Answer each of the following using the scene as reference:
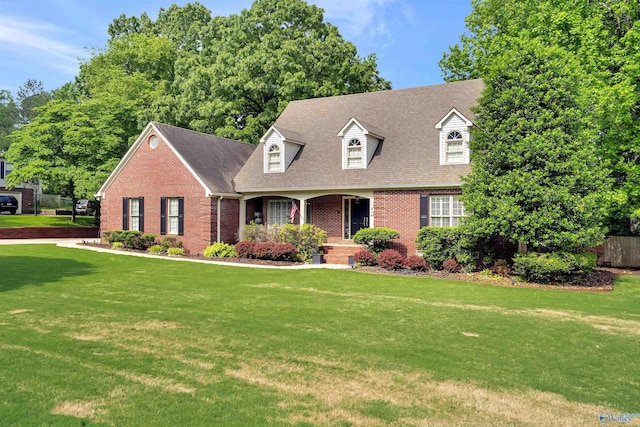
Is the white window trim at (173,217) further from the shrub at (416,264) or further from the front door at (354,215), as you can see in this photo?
the shrub at (416,264)

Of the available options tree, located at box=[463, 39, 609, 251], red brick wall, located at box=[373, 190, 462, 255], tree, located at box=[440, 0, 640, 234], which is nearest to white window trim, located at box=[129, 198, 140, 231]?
red brick wall, located at box=[373, 190, 462, 255]

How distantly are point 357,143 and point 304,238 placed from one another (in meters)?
5.04

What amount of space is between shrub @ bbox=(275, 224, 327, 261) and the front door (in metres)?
2.31

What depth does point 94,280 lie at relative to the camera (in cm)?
1316

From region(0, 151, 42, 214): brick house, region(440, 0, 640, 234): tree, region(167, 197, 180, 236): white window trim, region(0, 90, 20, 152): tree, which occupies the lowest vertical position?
region(167, 197, 180, 236): white window trim

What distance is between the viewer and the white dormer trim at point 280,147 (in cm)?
2298

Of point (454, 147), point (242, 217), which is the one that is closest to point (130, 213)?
point (242, 217)

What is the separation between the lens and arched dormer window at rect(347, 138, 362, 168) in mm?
21188

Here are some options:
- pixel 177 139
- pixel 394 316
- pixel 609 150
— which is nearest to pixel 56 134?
pixel 177 139

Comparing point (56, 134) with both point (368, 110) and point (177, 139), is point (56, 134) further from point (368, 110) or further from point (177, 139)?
point (368, 110)

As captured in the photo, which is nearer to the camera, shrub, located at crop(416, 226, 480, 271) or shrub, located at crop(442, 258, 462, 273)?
shrub, located at crop(416, 226, 480, 271)

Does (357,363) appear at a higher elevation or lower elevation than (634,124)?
lower

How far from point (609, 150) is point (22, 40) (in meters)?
23.5

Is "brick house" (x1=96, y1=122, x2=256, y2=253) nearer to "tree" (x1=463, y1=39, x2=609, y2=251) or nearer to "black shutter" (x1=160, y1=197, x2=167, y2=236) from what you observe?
"black shutter" (x1=160, y1=197, x2=167, y2=236)
